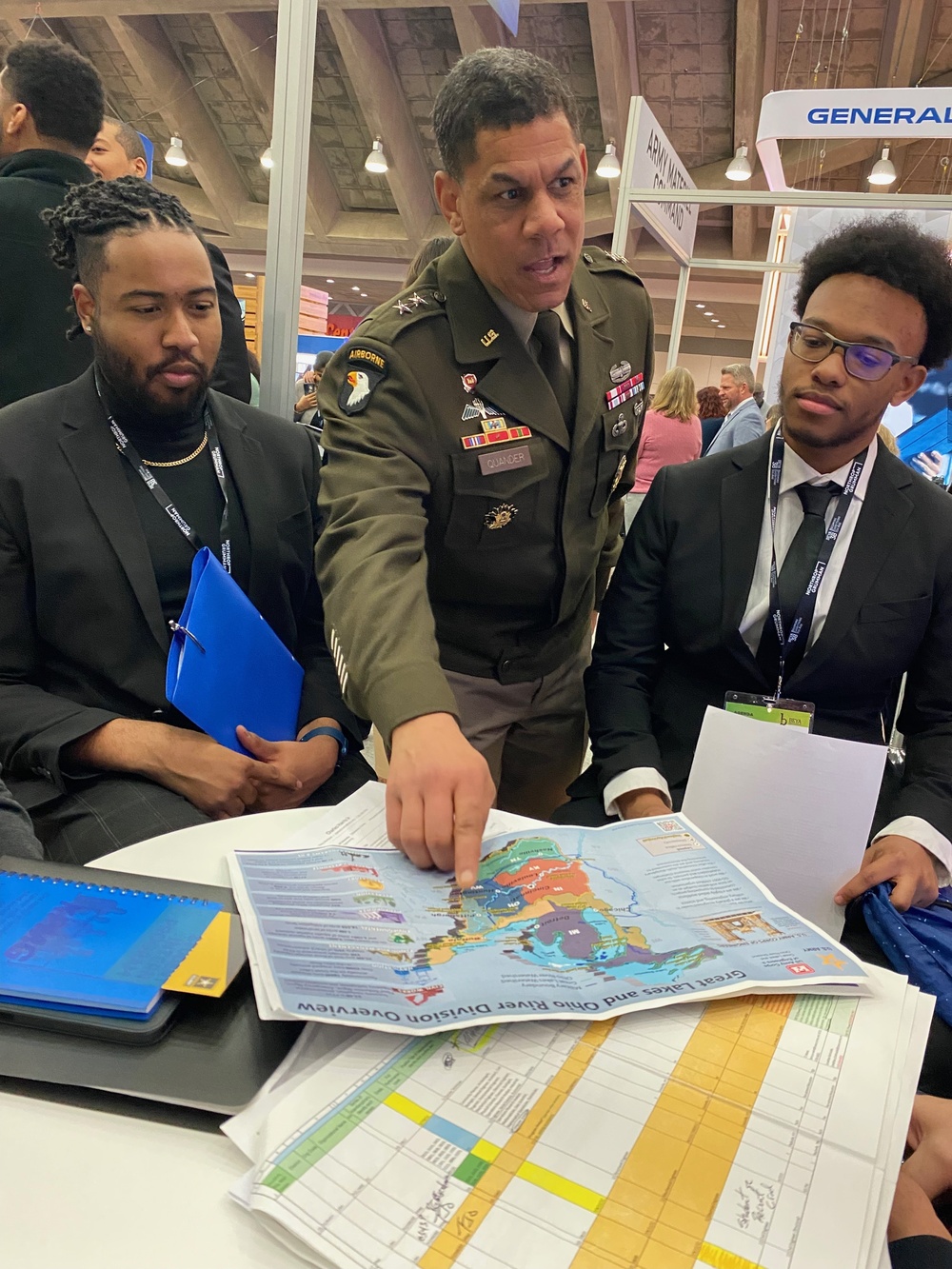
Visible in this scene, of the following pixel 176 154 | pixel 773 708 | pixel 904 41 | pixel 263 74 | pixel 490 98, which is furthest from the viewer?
pixel 904 41

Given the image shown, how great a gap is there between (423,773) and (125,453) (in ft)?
3.34

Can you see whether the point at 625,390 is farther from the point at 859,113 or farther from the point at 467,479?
the point at 859,113

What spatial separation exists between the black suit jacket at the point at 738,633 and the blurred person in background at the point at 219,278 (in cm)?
91

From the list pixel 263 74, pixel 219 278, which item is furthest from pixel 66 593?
pixel 263 74

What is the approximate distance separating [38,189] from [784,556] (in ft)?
5.77

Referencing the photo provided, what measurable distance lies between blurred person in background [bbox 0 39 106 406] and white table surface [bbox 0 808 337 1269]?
5.86ft

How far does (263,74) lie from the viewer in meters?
2.81

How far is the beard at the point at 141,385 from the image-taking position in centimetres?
155

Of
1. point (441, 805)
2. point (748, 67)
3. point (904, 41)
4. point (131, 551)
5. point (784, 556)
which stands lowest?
point (441, 805)

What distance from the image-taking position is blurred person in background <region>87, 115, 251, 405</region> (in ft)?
6.38

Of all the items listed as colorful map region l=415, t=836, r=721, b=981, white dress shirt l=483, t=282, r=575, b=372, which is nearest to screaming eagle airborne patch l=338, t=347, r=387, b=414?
white dress shirt l=483, t=282, r=575, b=372

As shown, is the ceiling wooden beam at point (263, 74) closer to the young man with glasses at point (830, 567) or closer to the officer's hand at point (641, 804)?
the young man with glasses at point (830, 567)

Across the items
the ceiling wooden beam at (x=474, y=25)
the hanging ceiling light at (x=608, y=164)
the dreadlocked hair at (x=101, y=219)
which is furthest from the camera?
the hanging ceiling light at (x=608, y=164)

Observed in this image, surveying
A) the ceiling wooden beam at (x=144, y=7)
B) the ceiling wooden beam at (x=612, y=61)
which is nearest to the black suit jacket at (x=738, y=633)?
the ceiling wooden beam at (x=144, y=7)
